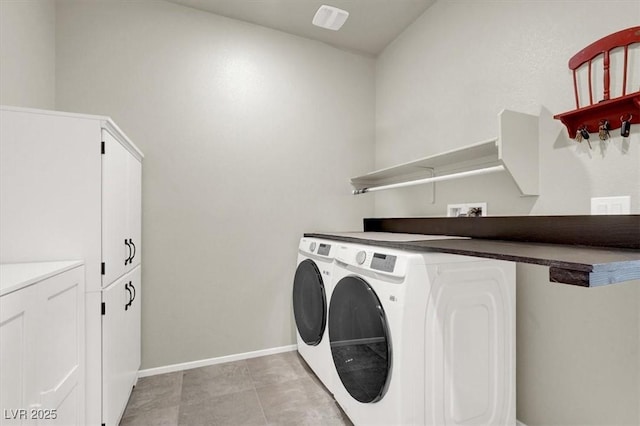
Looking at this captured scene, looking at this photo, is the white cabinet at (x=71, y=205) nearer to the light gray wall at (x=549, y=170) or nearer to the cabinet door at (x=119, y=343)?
the cabinet door at (x=119, y=343)

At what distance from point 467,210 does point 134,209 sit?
211cm

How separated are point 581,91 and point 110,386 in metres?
2.55

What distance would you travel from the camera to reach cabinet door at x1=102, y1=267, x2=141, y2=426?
140 cm

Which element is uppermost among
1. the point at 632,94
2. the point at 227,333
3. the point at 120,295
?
the point at 632,94

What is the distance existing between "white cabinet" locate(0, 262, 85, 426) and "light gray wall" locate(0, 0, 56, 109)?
3.23 ft

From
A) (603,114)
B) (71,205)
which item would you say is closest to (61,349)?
(71,205)

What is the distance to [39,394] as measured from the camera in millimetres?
993

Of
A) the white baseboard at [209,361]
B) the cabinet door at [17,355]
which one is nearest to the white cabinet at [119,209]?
the cabinet door at [17,355]

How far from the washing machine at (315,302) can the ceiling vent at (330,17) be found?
1637 mm

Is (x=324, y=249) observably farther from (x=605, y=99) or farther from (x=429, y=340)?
(x=605, y=99)

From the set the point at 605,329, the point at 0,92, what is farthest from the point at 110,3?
the point at 605,329

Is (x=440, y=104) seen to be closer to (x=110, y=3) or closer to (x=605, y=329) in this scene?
(x=605, y=329)

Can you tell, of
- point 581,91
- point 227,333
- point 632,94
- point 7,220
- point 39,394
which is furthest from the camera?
point 227,333

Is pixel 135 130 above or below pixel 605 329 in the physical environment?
above
